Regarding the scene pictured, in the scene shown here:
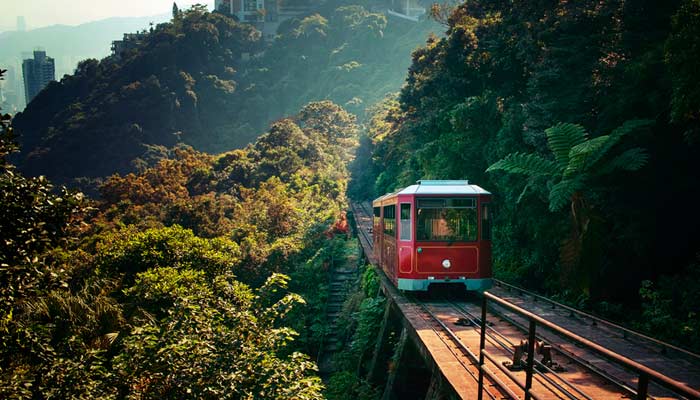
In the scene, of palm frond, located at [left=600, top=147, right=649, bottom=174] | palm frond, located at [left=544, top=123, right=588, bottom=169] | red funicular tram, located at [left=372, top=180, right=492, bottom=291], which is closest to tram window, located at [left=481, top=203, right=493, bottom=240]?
red funicular tram, located at [left=372, top=180, right=492, bottom=291]

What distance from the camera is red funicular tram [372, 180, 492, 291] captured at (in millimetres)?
14367

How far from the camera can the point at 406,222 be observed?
14570 mm

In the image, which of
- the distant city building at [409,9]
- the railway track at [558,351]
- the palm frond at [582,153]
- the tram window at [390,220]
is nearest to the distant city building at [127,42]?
the distant city building at [409,9]

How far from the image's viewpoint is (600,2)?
15930mm

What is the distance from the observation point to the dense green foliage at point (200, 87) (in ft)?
221

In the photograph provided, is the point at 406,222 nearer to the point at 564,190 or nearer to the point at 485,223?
the point at 485,223

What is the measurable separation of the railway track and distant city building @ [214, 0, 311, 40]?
11294cm

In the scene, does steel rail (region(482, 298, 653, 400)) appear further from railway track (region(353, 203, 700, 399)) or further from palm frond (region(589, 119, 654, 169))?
palm frond (region(589, 119, 654, 169))

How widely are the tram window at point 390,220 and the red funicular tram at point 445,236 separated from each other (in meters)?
1.14

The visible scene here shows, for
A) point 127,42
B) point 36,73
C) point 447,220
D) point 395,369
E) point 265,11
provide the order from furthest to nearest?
1. point 36,73
2. point 265,11
3. point 127,42
4. point 447,220
5. point 395,369

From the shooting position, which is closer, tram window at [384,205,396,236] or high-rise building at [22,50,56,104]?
tram window at [384,205,396,236]

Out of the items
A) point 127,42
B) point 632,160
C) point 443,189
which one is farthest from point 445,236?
point 127,42

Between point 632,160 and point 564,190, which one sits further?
point 564,190

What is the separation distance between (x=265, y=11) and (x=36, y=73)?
50984mm
